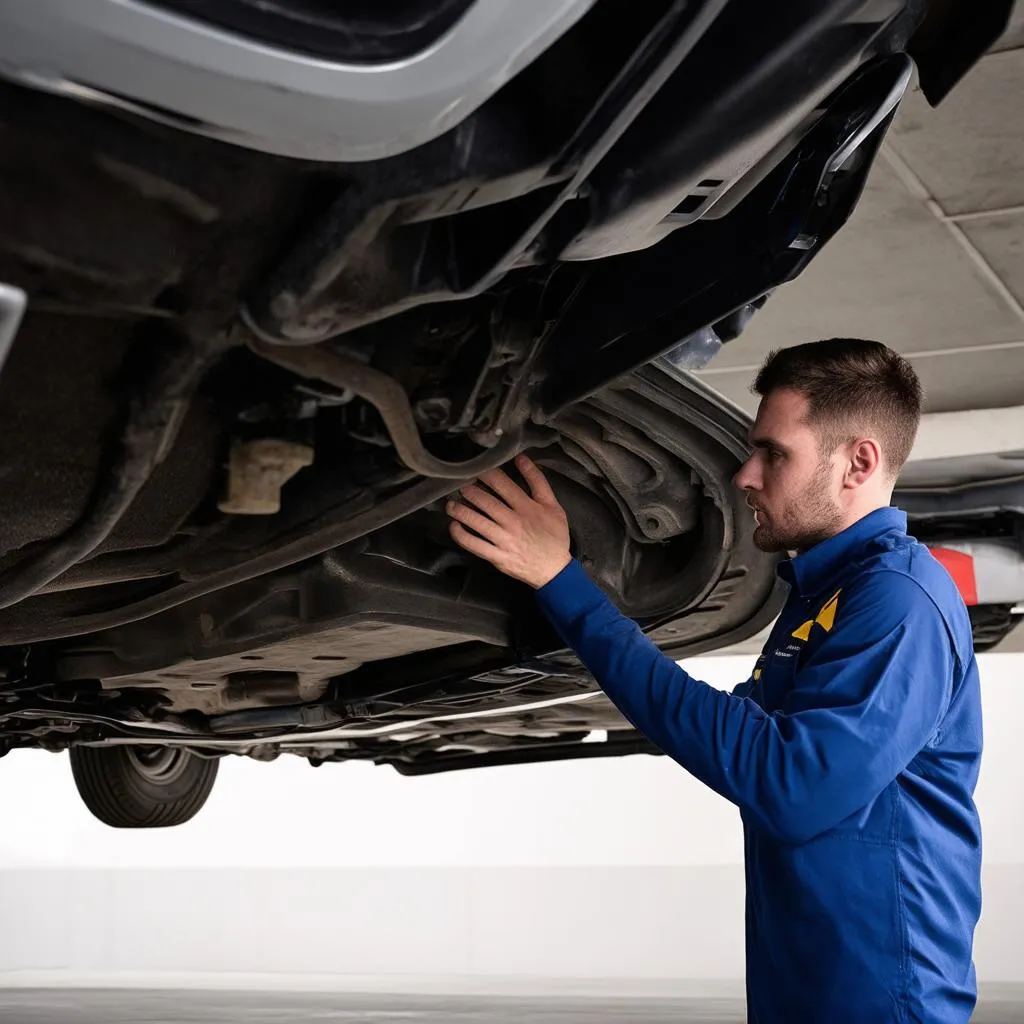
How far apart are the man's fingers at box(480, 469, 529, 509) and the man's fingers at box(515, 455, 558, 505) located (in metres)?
0.02

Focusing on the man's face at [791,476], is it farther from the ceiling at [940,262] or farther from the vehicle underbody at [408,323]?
the ceiling at [940,262]

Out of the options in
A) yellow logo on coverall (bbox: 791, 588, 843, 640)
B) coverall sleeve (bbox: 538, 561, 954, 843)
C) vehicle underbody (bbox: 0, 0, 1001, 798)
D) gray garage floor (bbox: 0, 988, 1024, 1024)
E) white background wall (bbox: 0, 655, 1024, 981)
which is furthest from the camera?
white background wall (bbox: 0, 655, 1024, 981)

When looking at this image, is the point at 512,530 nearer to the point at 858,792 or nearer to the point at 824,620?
the point at 824,620

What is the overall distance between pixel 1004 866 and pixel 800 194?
25.5 ft

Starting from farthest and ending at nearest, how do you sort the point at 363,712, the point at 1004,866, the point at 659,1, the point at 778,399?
the point at 1004,866 < the point at 363,712 < the point at 778,399 < the point at 659,1

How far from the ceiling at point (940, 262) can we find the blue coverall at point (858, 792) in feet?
6.58

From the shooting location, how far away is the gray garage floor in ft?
14.4

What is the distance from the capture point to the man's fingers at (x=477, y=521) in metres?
1.66

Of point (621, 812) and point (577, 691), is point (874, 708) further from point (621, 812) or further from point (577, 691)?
point (621, 812)

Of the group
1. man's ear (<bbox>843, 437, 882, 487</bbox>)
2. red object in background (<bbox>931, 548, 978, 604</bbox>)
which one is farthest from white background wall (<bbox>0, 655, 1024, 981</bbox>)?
man's ear (<bbox>843, 437, 882, 487</bbox>)

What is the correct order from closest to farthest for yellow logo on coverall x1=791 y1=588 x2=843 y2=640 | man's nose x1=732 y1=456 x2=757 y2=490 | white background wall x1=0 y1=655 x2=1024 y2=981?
yellow logo on coverall x1=791 y1=588 x2=843 y2=640 < man's nose x1=732 y1=456 x2=757 y2=490 < white background wall x1=0 y1=655 x2=1024 y2=981

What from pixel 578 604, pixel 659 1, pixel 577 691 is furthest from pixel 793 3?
pixel 577 691

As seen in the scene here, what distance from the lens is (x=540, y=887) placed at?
28.5 feet

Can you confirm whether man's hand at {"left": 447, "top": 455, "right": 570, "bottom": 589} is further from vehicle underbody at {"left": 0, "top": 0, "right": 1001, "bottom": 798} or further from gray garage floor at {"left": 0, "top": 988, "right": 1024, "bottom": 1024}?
gray garage floor at {"left": 0, "top": 988, "right": 1024, "bottom": 1024}
